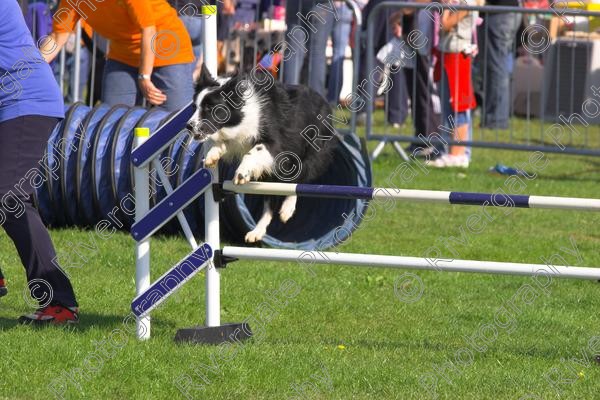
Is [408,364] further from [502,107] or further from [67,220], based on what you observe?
[502,107]

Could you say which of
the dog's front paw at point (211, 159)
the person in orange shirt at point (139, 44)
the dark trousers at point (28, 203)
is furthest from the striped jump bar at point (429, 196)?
the person in orange shirt at point (139, 44)

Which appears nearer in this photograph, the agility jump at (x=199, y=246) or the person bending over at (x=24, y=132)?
the agility jump at (x=199, y=246)

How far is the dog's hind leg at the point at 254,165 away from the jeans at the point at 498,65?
668 centimetres

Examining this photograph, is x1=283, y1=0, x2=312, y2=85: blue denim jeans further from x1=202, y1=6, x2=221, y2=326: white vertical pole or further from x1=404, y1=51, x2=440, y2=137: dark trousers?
x1=202, y1=6, x2=221, y2=326: white vertical pole

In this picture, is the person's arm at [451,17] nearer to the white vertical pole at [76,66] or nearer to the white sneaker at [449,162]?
the white sneaker at [449,162]

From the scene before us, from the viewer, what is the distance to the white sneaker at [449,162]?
1156 cm

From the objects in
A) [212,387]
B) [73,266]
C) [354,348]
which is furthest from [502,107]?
[212,387]

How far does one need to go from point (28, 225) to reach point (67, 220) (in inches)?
108

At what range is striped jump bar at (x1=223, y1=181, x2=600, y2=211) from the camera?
499 centimetres

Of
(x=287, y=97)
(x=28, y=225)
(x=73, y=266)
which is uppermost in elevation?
(x=287, y=97)

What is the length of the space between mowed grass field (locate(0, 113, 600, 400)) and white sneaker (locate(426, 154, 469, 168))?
2.64 metres

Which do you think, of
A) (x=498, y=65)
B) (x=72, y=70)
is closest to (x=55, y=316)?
(x=72, y=70)

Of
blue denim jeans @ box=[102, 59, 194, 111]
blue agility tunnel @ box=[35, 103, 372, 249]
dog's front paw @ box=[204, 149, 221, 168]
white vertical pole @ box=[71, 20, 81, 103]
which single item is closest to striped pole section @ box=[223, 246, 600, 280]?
dog's front paw @ box=[204, 149, 221, 168]

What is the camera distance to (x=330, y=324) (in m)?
6.10
